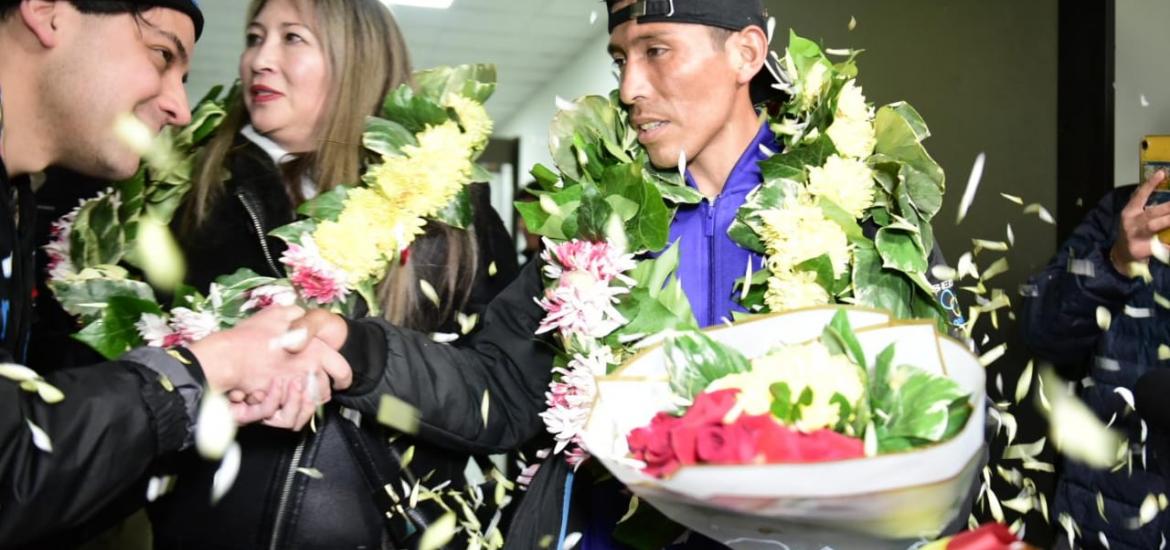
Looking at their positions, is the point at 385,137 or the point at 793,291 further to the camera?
the point at 385,137

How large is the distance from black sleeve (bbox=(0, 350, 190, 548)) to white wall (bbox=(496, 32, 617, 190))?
180 inches

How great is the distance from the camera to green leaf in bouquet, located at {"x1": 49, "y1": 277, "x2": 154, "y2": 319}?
1.63 m

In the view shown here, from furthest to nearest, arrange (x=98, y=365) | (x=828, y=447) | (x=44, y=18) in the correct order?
(x=44, y=18)
(x=98, y=365)
(x=828, y=447)

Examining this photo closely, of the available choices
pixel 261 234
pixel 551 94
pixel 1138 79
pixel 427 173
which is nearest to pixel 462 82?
pixel 427 173

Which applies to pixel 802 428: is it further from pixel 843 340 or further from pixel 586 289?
pixel 586 289

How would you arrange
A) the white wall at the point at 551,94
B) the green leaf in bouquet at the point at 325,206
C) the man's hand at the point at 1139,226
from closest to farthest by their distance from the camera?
the green leaf in bouquet at the point at 325,206
the man's hand at the point at 1139,226
the white wall at the point at 551,94

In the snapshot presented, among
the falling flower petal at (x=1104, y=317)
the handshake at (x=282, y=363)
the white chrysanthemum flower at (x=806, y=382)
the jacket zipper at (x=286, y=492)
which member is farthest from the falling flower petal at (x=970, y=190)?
the jacket zipper at (x=286, y=492)

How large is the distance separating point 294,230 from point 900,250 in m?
0.98

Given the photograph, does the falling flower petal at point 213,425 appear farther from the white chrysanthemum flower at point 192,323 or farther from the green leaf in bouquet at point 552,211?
the green leaf in bouquet at point 552,211

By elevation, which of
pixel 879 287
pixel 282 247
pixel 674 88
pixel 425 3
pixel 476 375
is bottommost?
pixel 476 375

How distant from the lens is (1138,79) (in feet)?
9.88

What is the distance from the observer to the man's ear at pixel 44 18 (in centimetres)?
135

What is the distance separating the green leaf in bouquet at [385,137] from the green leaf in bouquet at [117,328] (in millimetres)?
448

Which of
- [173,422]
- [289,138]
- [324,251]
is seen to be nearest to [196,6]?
[289,138]
